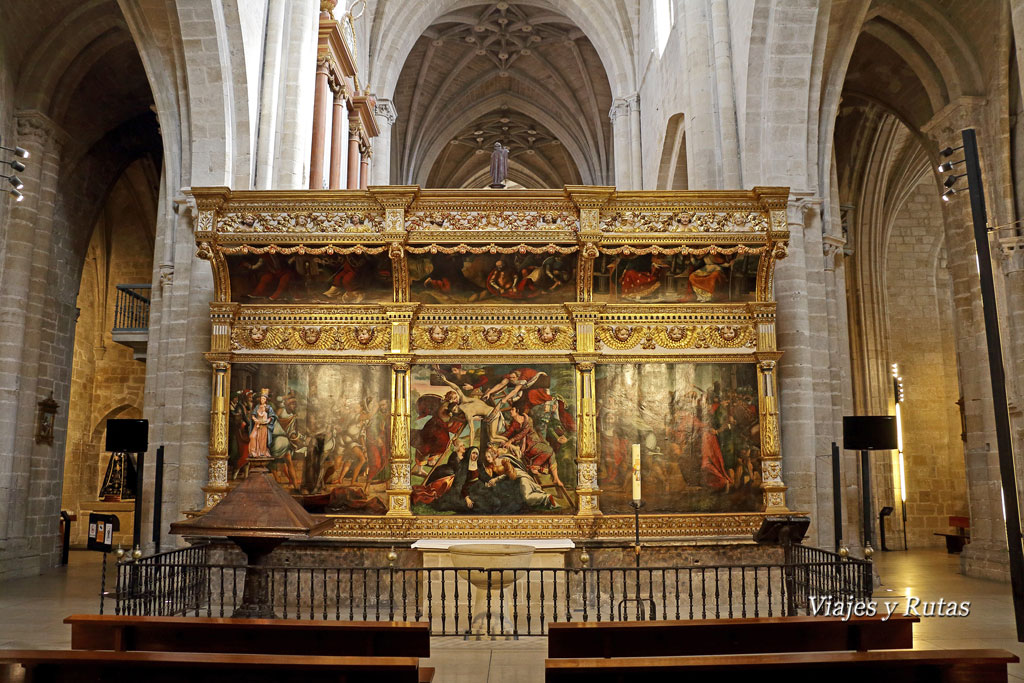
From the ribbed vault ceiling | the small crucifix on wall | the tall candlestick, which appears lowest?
the tall candlestick

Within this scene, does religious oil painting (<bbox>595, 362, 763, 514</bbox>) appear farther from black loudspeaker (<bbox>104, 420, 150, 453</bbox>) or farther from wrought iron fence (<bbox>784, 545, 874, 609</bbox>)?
black loudspeaker (<bbox>104, 420, 150, 453</bbox>)

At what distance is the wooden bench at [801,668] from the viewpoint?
3.89 meters

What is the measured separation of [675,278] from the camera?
10.3 metres

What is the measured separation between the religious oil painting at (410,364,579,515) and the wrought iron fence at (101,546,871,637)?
102 cm

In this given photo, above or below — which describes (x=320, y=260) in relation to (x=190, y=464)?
above

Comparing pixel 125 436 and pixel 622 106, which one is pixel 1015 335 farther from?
pixel 125 436

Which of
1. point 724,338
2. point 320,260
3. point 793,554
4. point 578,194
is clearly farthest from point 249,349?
point 793,554

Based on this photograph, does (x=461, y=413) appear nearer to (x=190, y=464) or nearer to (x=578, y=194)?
A: (x=578, y=194)

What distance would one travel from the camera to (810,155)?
481 inches

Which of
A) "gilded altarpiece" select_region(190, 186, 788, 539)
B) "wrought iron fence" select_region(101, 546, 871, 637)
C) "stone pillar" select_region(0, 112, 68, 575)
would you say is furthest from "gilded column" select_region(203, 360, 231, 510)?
"stone pillar" select_region(0, 112, 68, 575)

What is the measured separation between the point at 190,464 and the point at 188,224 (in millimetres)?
3342

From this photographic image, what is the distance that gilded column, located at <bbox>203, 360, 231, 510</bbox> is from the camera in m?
9.83

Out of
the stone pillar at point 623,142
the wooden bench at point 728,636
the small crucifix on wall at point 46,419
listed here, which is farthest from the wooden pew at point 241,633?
the stone pillar at point 623,142

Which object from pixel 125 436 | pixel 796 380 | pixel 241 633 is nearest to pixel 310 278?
pixel 125 436
